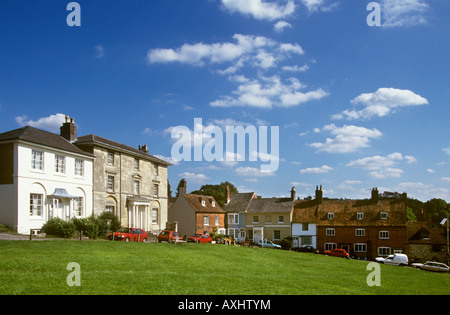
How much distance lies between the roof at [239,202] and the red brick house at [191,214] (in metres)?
6.97

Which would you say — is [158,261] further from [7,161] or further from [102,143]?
[102,143]

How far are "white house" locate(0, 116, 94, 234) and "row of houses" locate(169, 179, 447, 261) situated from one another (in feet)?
81.4

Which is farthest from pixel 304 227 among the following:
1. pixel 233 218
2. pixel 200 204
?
pixel 200 204

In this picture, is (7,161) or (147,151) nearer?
(7,161)

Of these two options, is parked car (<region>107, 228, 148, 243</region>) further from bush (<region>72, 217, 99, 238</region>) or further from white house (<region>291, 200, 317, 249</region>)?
white house (<region>291, 200, 317, 249</region>)

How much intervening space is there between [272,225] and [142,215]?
26.6 meters

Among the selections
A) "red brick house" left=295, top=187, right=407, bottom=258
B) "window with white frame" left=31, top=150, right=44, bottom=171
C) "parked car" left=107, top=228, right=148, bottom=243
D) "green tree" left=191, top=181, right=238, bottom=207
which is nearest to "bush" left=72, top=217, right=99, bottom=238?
"parked car" left=107, top=228, right=148, bottom=243

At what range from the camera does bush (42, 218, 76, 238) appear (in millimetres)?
33438

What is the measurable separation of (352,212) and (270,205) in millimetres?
13771

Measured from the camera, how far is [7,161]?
3269 centimetres

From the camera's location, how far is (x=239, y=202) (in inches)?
2901

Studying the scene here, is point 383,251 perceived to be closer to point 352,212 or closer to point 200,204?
point 352,212

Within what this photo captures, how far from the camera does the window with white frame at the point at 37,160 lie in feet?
111
